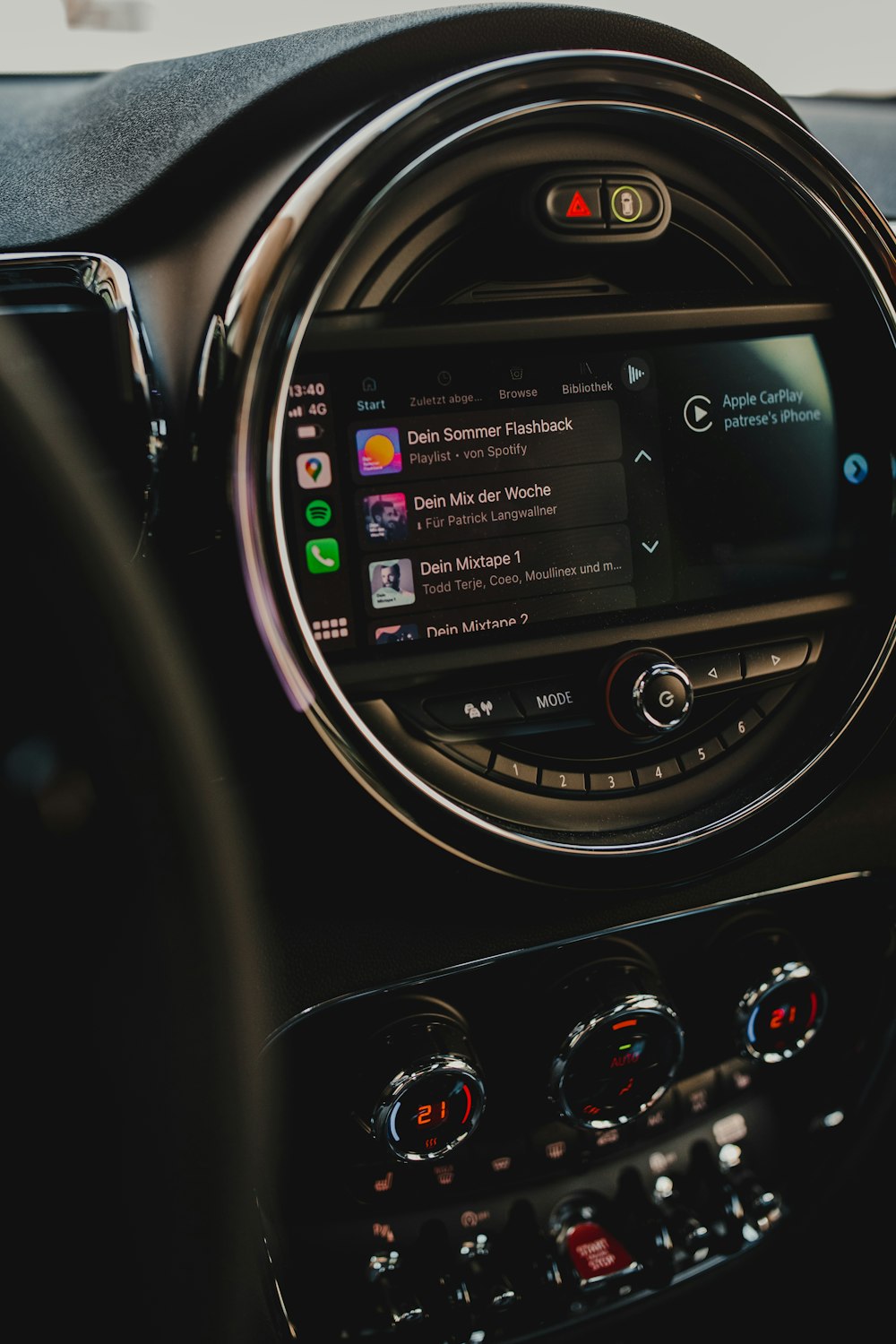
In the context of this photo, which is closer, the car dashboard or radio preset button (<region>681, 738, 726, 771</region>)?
the car dashboard

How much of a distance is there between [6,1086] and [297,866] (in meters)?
0.39

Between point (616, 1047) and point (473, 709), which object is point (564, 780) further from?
point (616, 1047)

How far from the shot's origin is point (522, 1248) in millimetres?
1099

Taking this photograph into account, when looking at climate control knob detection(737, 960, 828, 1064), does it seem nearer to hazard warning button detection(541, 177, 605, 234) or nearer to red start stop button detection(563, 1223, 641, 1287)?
red start stop button detection(563, 1223, 641, 1287)

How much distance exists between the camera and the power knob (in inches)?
39.3

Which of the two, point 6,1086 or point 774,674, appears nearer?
point 6,1086

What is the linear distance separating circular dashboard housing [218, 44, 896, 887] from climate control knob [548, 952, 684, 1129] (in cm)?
12

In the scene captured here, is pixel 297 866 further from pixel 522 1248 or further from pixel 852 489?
pixel 852 489

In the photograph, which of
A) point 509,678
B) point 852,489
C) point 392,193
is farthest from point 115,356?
point 852,489

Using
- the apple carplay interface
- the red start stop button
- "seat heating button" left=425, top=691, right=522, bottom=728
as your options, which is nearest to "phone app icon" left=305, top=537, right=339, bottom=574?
the apple carplay interface

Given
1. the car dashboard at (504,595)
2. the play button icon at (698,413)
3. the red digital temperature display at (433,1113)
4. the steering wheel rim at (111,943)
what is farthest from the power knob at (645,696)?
the steering wheel rim at (111,943)

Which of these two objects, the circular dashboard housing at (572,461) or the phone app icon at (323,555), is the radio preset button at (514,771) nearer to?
the circular dashboard housing at (572,461)

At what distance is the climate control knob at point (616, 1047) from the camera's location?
41.1 inches

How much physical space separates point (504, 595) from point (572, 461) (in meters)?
0.12
